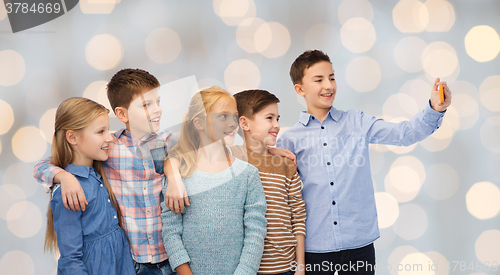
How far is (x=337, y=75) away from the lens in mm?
→ 1517

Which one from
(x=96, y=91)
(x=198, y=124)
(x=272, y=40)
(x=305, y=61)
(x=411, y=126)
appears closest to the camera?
(x=198, y=124)

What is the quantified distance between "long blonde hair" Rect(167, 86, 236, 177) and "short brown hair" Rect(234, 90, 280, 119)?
0.12 metres

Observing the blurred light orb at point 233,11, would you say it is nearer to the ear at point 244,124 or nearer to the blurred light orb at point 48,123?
the ear at point 244,124

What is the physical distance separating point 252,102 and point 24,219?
40.3 inches

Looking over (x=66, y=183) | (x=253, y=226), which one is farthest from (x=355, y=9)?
(x=66, y=183)

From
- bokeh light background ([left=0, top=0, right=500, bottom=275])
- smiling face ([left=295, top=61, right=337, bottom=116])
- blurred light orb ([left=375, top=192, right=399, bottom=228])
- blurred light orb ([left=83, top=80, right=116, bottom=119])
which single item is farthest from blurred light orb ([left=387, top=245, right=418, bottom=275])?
blurred light orb ([left=83, top=80, right=116, bottom=119])

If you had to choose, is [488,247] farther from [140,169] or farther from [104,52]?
[104,52]

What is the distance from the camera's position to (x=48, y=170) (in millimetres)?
923

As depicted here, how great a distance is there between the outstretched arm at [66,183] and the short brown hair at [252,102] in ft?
1.57

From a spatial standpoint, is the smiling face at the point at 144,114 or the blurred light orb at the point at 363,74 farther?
the blurred light orb at the point at 363,74

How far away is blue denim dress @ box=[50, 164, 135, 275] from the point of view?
34.3 inches

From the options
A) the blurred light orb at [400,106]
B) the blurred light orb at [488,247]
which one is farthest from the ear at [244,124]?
the blurred light orb at [488,247]

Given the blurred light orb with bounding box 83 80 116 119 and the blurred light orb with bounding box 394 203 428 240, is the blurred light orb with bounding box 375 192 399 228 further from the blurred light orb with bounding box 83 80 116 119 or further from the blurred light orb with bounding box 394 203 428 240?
the blurred light orb with bounding box 83 80 116 119

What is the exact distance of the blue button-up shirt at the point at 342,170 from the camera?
3.51 ft
